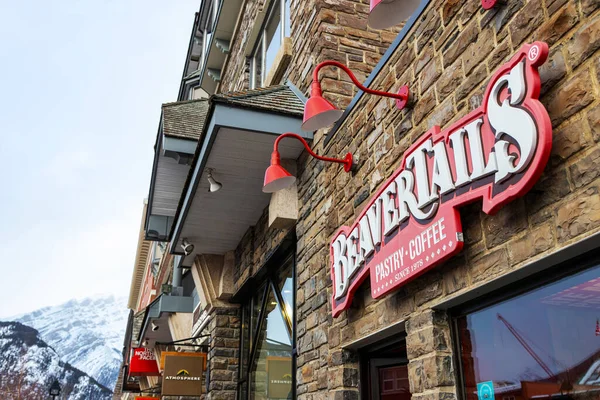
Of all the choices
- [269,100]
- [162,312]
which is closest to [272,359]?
[269,100]

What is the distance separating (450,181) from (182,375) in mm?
7183

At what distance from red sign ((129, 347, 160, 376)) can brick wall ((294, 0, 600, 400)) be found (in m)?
9.51

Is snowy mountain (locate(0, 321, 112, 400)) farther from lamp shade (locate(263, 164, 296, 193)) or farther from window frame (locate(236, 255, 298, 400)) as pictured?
lamp shade (locate(263, 164, 296, 193))

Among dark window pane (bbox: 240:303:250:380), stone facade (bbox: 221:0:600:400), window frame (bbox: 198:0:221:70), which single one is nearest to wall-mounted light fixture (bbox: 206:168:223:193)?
stone facade (bbox: 221:0:600:400)

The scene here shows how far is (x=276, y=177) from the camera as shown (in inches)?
177

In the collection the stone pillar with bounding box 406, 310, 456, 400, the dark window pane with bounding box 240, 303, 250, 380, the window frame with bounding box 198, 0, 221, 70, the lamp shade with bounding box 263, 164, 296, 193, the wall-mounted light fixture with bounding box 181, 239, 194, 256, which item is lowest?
the stone pillar with bounding box 406, 310, 456, 400

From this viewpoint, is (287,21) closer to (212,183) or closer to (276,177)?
(212,183)

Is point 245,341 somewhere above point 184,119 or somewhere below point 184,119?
below

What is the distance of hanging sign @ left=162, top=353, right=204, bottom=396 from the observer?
8.92m

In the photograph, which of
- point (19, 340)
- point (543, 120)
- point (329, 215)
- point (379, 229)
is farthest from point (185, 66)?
point (19, 340)

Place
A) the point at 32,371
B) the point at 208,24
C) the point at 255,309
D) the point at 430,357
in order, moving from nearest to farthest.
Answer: the point at 430,357 < the point at 255,309 < the point at 208,24 < the point at 32,371

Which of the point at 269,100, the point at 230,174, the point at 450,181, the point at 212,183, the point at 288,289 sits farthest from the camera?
the point at 288,289

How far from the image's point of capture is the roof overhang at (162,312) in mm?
11969

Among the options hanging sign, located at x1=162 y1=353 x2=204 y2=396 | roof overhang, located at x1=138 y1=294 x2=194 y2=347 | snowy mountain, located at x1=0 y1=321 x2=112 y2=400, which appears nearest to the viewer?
hanging sign, located at x1=162 y1=353 x2=204 y2=396
